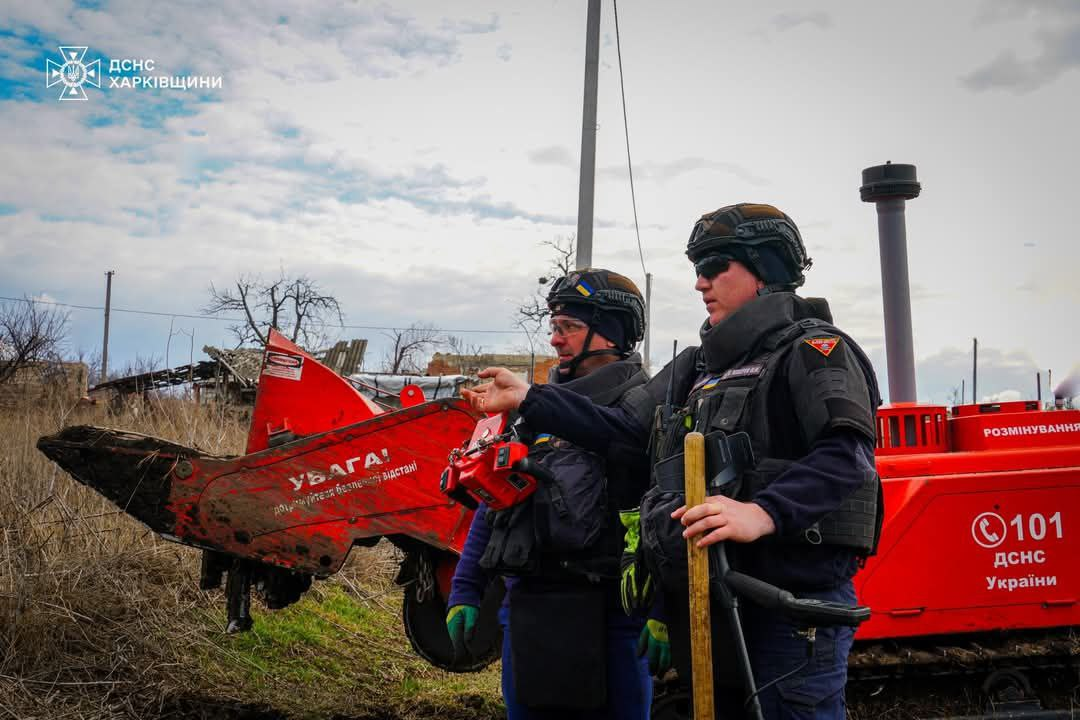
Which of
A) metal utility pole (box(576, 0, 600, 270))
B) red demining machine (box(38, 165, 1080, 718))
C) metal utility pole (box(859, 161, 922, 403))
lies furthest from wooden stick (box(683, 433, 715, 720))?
metal utility pole (box(576, 0, 600, 270))

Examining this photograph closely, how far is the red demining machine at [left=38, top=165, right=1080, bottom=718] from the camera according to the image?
4371 millimetres

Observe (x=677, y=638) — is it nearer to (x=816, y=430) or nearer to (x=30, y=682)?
(x=816, y=430)

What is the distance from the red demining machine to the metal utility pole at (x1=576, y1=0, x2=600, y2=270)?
414cm

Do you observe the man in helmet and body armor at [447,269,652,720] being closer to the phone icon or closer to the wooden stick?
the wooden stick

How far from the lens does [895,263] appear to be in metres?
7.54

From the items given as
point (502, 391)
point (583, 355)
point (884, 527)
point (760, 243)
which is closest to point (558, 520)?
point (502, 391)

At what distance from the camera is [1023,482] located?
4.39 m

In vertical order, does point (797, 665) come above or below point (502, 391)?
below

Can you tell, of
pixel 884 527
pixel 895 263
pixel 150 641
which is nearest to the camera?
pixel 884 527

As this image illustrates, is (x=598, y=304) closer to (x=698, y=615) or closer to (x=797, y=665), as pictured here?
(x=698, y=615)

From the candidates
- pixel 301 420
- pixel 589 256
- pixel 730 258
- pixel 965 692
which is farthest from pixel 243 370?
pixel 730 258

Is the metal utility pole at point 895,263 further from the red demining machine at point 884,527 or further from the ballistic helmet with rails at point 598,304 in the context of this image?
the ballistic helmet with rails at point 598,304

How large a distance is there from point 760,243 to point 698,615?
0.96 meters

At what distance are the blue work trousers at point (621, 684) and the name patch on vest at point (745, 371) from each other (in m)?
0.94
